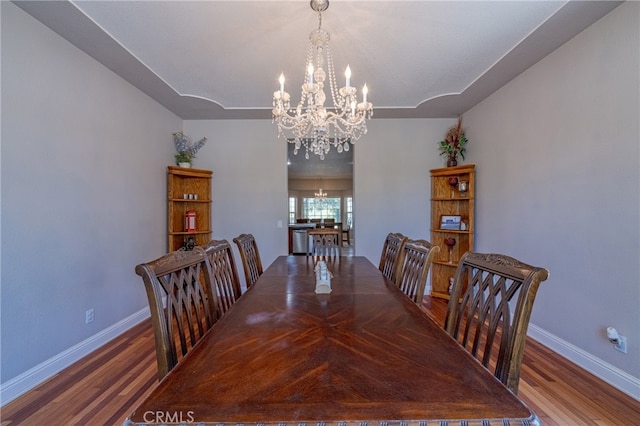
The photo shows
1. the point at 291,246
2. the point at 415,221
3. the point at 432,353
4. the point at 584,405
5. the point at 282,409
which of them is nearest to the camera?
the point at 282,409

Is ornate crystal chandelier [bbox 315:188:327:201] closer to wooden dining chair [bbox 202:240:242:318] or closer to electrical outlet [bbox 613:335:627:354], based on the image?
wooden dining chair [bbox 202:240:242:318]

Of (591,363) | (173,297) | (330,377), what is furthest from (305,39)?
(591,363)

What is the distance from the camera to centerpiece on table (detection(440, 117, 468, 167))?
3936mm

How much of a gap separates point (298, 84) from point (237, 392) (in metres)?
3.02

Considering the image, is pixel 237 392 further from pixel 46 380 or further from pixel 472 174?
pixel 472 174

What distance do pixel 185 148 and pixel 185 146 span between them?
0.09 ft

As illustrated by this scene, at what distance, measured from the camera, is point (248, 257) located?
2.45 meters

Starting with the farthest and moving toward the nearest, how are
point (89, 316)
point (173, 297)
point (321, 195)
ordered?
point (321, 195) → point (89, 316) → point (173, 297)

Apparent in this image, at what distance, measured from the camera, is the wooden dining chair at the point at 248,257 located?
2252mm

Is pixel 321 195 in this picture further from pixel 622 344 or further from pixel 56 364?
pixel 622 344

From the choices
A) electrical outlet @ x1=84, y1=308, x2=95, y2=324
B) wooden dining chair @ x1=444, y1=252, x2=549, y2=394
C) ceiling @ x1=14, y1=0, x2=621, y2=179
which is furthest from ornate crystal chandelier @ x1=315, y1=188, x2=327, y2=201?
wooden dining chair @ x1=444, y1=252, x2=549, y2=394

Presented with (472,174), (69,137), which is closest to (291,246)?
(472,174)

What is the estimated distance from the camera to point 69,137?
2.37 metres

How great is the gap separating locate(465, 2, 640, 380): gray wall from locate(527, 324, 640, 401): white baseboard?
0.03 meters
